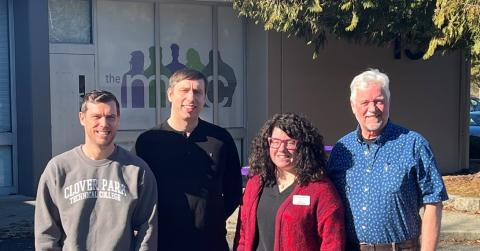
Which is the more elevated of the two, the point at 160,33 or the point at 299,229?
the point at 160,33

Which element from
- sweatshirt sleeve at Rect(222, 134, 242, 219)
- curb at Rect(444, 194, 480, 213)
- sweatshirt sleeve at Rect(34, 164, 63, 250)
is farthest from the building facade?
sweatshirt sleeve at Rect(34, 164, 63, 250)

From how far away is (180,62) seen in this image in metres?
12.0

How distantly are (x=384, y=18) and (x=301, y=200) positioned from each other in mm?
6327

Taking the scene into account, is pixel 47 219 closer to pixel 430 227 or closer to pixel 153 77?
pixel 430 227

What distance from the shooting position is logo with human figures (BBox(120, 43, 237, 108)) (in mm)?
11641

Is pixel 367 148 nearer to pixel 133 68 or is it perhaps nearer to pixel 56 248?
pixel 56 248

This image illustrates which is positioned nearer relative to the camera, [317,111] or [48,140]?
[48,140]

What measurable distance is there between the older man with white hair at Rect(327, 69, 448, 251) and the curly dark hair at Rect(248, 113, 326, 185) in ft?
0.68

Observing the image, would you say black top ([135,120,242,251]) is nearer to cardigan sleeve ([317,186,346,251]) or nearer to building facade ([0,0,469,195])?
cardigan sleeve ([317,186,346,251])

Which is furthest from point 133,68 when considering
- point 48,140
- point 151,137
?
point 151,137

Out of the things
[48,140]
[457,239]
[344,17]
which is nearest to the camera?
[457,239]

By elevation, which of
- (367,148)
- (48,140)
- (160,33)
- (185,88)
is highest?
(160,33)

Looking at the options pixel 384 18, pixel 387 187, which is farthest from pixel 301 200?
pixel 384 18

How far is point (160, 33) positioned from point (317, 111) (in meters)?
3.36
